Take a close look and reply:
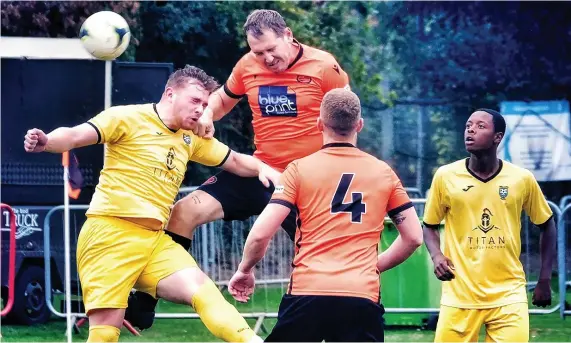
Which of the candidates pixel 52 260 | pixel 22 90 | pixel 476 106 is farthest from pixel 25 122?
pixel 476 106

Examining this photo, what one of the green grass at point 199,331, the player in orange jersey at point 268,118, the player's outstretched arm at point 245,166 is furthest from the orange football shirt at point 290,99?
the green grass at point 199,331

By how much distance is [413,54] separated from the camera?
20.3 meters

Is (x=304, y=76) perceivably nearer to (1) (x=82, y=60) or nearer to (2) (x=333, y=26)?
(1) (x=82, y=60)

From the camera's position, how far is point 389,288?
40.0 feet

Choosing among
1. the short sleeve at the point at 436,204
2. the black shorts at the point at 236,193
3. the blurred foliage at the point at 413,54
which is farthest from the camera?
the blurred foliage at the point at 413,54

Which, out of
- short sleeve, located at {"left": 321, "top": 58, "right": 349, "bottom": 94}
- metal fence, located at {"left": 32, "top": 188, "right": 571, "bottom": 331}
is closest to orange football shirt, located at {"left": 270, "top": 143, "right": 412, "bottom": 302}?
short sleeve, located at {"left": 321, "top": 58, "right": 349, "bottom": 94}

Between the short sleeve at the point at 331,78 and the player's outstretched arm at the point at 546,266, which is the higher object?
the short sleeve at the point at 331,78

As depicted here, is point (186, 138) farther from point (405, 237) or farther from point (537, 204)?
Result: point (537, 204)

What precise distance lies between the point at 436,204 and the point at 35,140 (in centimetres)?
271

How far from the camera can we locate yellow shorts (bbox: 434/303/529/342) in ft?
24.4

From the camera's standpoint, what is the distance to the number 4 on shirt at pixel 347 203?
5.99m

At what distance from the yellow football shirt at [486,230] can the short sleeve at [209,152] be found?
1.47 meters

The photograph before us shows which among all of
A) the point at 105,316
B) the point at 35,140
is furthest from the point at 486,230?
the point at 35,140

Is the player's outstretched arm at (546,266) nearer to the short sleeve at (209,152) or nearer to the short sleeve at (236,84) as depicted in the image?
the short sleeve at (209,152)
